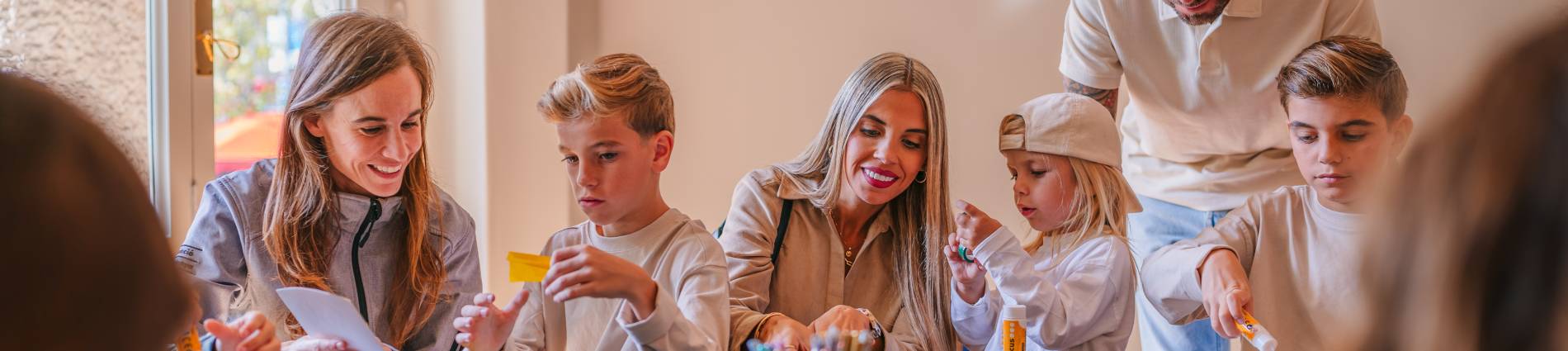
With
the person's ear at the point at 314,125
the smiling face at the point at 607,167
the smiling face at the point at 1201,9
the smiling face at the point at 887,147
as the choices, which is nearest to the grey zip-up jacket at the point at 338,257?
the person's ear at the point at 314,125

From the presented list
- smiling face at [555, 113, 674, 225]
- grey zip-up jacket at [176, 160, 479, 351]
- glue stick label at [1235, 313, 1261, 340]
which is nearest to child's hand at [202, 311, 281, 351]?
grey zip-up jacket at [176, 160, 479, 351]

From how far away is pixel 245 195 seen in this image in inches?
82.4

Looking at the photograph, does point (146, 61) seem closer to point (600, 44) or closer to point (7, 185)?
point (600, 44)

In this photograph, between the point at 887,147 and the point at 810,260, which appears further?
the point at 810,260

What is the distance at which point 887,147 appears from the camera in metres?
2.32

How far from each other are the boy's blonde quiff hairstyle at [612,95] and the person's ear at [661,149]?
1cm

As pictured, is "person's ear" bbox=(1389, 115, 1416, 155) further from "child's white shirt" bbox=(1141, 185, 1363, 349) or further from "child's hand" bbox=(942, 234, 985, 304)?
"child's hand" bbox=(942, 234, 985, 304)

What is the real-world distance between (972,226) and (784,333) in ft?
1.33

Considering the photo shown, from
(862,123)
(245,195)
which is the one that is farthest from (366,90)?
(862,123)

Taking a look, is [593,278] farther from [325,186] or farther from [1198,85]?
[1198,85]

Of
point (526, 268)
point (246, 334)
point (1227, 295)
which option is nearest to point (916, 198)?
point (1227, 295)

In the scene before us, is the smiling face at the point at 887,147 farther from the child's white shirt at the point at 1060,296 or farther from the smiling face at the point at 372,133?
the smiling face at the point at 372,133

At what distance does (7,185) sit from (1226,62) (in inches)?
90.0

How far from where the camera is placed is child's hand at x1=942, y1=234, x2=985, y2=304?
2.27m
